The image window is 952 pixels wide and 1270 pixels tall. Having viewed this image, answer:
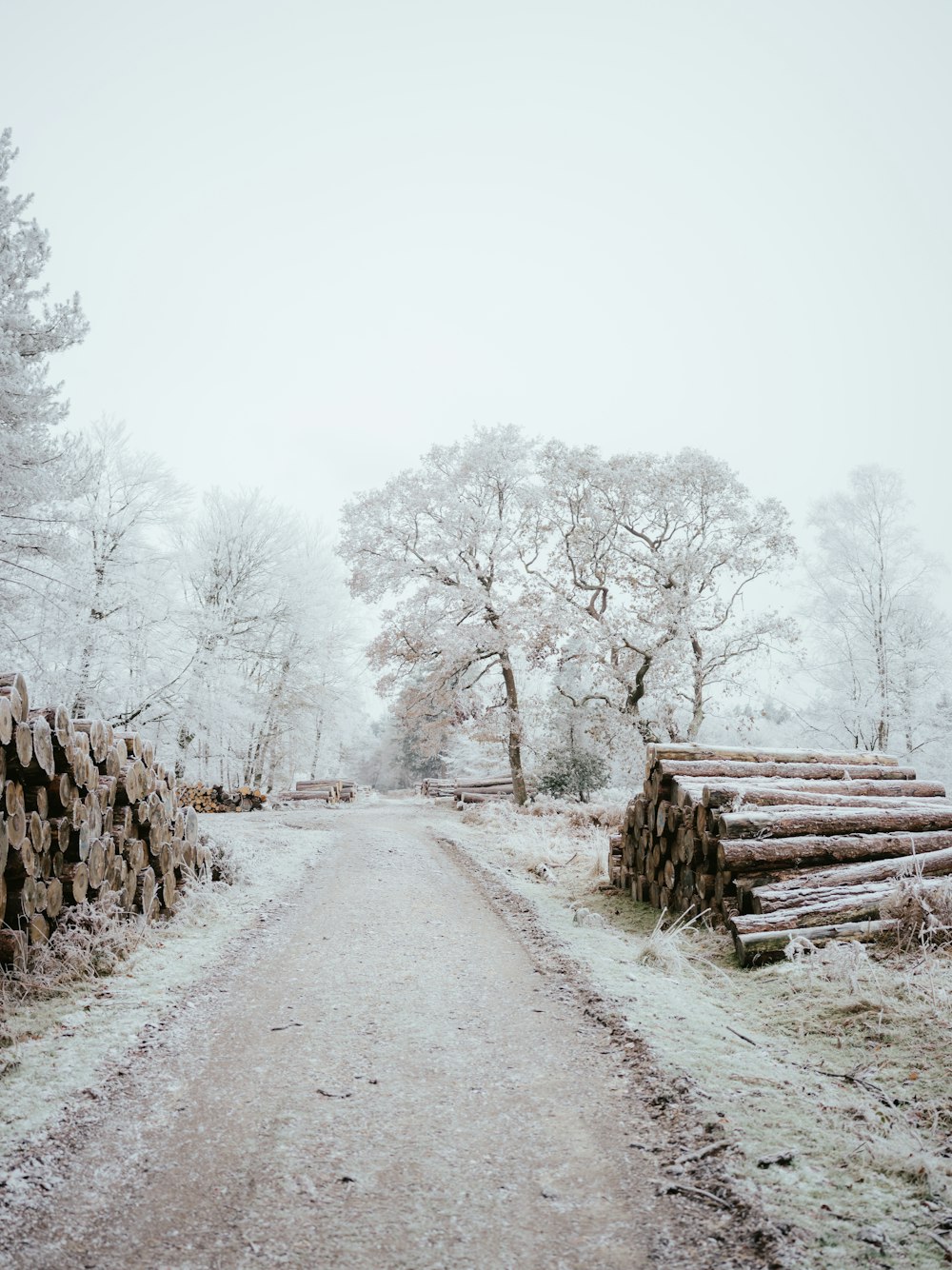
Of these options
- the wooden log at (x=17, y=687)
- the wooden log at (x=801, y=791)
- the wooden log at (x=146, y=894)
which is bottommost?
the wooden log at (x=146, y=894)

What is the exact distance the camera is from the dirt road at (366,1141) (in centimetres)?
232

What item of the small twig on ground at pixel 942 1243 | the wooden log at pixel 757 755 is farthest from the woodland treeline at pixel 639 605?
the small twig on ground at pixel 942 1243

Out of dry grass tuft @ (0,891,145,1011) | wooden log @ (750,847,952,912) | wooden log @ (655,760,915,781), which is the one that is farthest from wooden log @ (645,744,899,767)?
dry grass tuft @ (0,891,145,1011)

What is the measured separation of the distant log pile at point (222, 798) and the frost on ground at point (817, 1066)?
1648 cm

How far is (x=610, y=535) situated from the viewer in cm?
2019

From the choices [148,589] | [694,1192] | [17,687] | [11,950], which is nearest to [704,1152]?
[694,1192]

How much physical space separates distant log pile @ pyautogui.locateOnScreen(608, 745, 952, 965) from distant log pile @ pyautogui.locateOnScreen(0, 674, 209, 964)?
203 inches

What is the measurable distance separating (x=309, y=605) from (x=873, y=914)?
2422cm

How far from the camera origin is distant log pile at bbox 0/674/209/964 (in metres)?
4.80

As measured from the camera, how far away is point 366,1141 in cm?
296

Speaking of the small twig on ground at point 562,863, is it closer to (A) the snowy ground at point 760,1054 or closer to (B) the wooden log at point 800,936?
(A) the snowy ground at point 760,1054

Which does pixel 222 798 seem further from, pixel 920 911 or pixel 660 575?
pixel 920 911

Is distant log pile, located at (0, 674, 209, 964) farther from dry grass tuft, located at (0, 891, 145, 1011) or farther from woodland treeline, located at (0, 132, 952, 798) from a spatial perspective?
woodland treeline, located at (0, 132, 952, 798)

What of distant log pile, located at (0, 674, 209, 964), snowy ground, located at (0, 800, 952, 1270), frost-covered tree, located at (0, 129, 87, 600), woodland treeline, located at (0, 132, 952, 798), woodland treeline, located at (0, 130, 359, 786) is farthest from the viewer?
woodland treeline, located at (0, 132, 952, 798)
